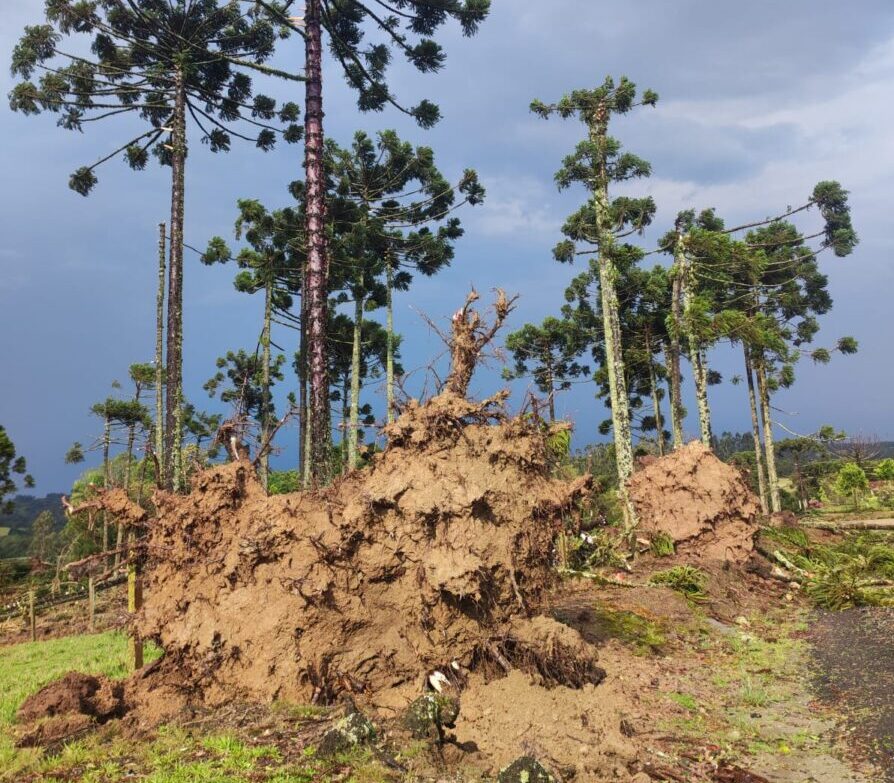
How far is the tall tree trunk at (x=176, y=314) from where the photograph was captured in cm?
1553

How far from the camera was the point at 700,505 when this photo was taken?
1418 cm

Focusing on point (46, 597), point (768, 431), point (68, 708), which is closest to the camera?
point (68, 708)

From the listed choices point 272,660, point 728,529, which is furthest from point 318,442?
point 728,529

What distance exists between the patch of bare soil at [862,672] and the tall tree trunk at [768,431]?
61.5 feet

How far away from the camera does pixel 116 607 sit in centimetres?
1823

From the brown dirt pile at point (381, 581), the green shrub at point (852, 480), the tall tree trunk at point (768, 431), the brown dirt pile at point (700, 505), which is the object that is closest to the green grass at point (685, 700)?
the brown dirt pile at point (381, 581)

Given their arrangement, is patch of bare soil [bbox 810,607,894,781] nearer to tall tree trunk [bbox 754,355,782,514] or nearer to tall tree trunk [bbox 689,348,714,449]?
tall tree trunk [bbox 689,348,714,449]

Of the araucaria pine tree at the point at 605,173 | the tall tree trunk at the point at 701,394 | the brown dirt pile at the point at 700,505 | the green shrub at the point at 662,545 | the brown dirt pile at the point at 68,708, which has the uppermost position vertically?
the araucaria pine tree at the point at 605,173

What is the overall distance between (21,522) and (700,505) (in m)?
102

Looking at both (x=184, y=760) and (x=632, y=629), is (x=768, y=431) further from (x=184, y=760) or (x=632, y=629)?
(x=184, y=760)

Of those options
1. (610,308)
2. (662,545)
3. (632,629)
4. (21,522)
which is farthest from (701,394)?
(21,522)

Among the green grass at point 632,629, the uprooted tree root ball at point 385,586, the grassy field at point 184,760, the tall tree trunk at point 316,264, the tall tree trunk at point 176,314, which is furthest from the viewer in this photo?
the tall tree trunk at point 176,314

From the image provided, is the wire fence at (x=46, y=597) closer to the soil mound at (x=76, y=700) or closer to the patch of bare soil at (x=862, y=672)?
the soil mound at (x=76, y=700)

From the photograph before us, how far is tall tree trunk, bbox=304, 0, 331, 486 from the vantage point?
33.8ft
